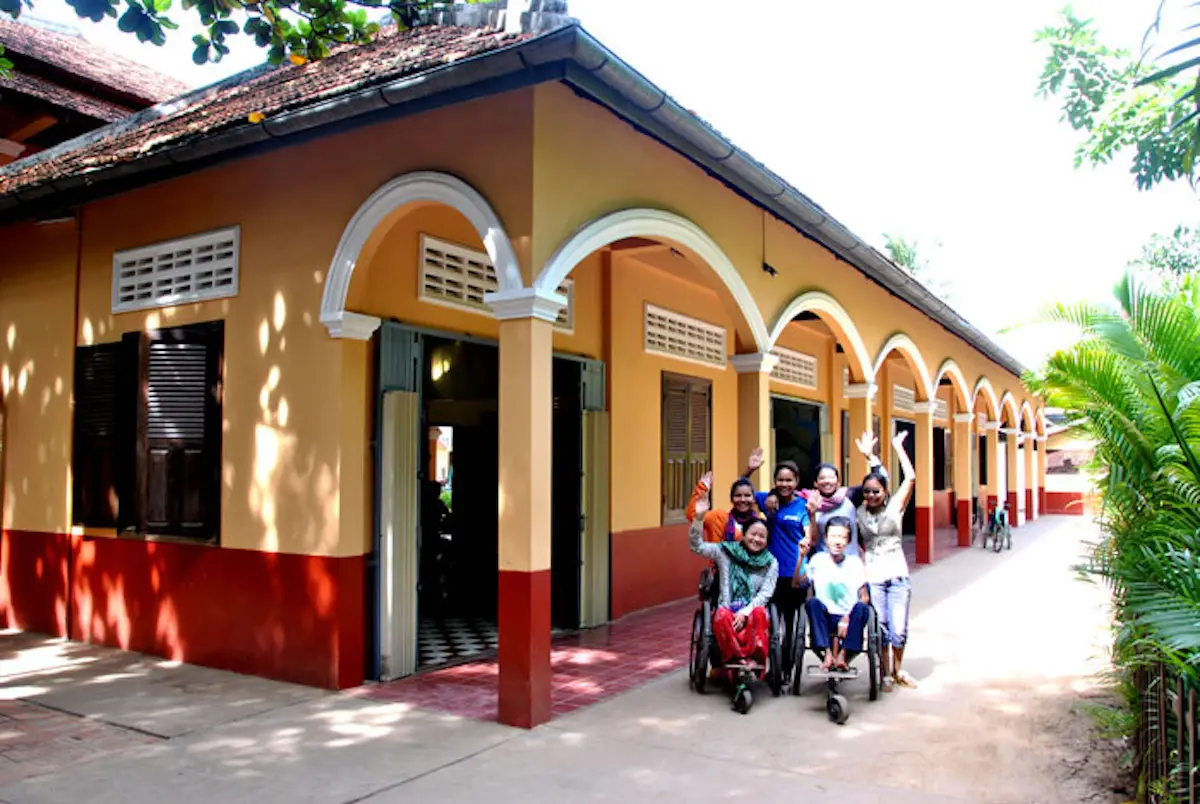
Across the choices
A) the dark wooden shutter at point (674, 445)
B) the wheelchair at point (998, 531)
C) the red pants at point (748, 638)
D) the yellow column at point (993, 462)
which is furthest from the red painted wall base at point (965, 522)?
the red pants at point (748, 638)

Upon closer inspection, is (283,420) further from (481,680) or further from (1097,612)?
(1097,612)

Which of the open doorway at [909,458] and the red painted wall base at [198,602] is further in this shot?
the open doorway at [909,458]

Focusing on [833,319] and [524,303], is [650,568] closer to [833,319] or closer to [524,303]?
[833,319]

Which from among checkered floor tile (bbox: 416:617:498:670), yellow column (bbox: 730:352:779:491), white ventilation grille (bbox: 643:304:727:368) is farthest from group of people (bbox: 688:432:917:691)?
white ventilation grille (bbox: 643:304:727:368)

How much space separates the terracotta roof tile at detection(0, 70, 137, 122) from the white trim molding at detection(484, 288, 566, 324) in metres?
7.88

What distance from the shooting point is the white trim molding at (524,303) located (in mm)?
5344

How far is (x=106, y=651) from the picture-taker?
7520 millimetres

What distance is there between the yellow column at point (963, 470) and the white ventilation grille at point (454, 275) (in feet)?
36.1

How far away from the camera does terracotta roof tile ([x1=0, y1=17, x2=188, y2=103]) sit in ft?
37.5

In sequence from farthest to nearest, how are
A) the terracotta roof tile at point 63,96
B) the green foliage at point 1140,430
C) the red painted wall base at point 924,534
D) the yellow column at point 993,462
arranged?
the yellow column at point 993,462, the red painted wall base at point 924,534, the terracotta roof tile at point 63,96, the green foliage at point 1140,430

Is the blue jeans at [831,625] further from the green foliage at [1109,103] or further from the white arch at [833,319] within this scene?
the green foliage at [1109,103]

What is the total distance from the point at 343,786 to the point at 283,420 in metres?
2.92

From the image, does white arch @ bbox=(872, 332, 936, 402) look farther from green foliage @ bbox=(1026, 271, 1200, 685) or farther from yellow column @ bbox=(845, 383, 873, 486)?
green foliage @ bbox=(1026, 271, 1200, 685)

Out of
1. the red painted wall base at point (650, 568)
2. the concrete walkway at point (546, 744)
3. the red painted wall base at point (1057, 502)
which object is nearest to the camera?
the concrete walkway at point (546, 744)
